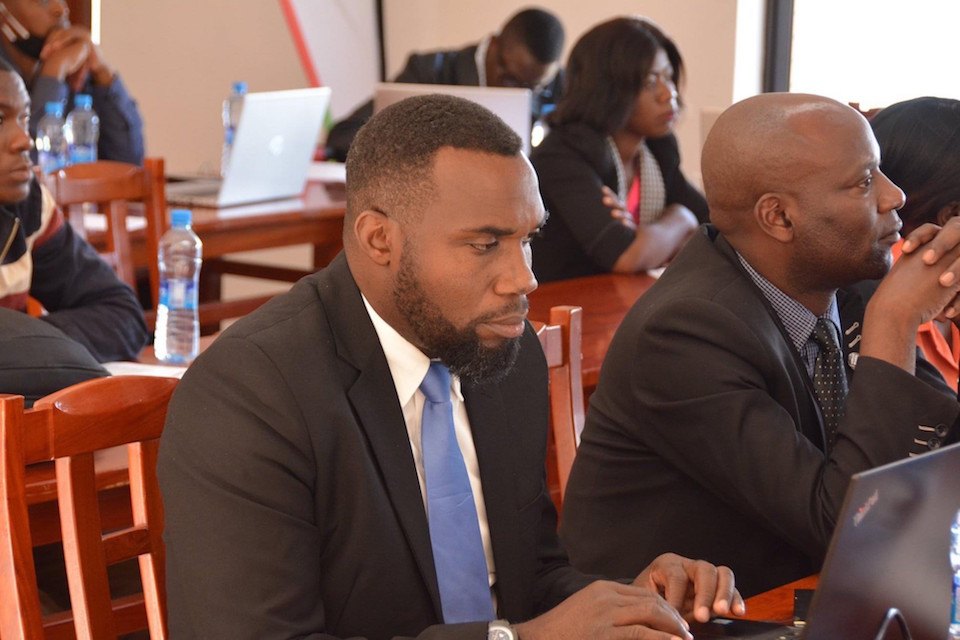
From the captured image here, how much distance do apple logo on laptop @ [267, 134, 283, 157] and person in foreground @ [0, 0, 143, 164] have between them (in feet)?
2.68

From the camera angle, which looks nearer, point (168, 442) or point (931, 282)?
point (168, 442)

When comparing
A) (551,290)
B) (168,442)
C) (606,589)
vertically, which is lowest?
(551,290)

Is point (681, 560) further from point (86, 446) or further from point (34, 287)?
point (34, 287)

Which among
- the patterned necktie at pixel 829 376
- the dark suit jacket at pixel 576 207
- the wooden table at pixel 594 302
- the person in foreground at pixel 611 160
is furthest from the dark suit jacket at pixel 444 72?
the patterned necktie at pixel 829 376

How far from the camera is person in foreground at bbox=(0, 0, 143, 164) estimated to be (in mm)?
4598

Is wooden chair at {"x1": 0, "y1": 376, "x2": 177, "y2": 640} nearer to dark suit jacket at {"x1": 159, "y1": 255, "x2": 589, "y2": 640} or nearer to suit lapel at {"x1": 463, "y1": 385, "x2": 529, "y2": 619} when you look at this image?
dark suit jacket at {"x1": 159, "y1": 255, "x2": 589, "y2": 640}

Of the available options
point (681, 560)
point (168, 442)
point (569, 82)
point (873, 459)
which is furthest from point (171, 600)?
point (569, 82)

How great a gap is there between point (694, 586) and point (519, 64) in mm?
4324

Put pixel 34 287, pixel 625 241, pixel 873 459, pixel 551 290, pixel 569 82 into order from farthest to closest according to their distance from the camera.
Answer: pixel 569 82, pixel 625 241, pixel 551 290, pixel 34 287, pixel 873 459

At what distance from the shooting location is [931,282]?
66.3 inches

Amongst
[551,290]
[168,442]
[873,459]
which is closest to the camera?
[168,442]

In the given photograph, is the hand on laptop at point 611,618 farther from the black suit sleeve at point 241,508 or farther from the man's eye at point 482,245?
the man's eye at point 482,245

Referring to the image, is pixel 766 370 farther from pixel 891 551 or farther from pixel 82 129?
pixel 82 129

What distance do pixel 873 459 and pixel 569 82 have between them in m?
2.30
